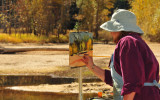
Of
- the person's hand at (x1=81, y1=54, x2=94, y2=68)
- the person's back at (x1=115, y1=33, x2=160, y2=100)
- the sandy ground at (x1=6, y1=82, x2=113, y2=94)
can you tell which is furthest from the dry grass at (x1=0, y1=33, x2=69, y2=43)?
the person's back at (x1=115, y1=33, x2=160, y2=100)

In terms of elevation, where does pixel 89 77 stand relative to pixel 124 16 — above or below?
below

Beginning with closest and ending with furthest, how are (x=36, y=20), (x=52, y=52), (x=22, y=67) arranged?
(x=22, y=67) → (x=52, y=52) → (x=36, y=20)

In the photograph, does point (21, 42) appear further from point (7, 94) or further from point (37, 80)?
point (7, 94)

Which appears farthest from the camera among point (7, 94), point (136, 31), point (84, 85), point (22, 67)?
point (22, 67)

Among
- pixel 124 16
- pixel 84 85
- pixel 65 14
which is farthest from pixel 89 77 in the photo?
pixel 65 14

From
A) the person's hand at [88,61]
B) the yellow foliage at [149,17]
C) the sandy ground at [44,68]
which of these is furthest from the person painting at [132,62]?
the yellow foliage at [149,17]

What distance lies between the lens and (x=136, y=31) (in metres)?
2.23

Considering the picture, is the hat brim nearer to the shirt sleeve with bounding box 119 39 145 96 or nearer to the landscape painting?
the shirt sleeve with bounding box 119 39 145 96

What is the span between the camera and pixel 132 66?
6.79ft

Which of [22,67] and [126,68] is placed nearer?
[126,68]

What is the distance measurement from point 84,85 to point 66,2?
2248 centimetres

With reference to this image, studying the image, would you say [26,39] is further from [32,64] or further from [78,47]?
[78,47]

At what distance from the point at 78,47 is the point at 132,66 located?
6.32 feet

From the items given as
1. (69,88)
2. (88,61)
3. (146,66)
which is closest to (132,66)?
(146,66)
